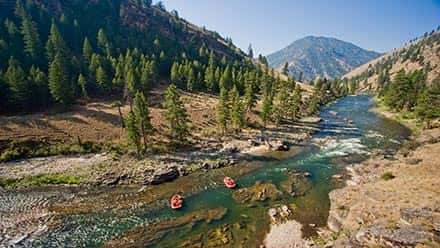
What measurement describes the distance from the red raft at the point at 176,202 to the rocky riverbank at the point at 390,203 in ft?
70.4

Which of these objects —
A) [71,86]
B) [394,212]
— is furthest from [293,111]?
[71,86]

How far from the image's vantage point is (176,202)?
40.8 meters

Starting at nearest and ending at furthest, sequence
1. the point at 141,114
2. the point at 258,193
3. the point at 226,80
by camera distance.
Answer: the point at 258,193, the point at 141,114, the point at 226,80

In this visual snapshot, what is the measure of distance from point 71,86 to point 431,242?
9200 cm

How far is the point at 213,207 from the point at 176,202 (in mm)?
5792

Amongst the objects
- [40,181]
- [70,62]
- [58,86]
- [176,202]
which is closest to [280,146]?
[176,202]

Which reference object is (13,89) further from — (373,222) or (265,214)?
(373,222)

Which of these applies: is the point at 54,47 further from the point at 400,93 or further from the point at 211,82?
the point at 400,93

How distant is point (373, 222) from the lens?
3184cm

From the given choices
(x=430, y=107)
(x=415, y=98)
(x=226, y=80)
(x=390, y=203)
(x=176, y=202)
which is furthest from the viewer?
(x=226, y=80)

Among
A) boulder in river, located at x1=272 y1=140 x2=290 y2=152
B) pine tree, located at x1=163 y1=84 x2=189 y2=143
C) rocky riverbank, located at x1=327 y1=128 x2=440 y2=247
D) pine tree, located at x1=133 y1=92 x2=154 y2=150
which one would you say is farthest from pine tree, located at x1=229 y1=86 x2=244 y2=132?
rocky riverbank, located at x1=327 y1=128 x2=440 y2=247

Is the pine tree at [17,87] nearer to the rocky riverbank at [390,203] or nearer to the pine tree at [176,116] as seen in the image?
the pine tree at [176,116]

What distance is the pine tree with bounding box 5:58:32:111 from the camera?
236ft

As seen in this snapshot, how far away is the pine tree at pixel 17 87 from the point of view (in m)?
72.1
